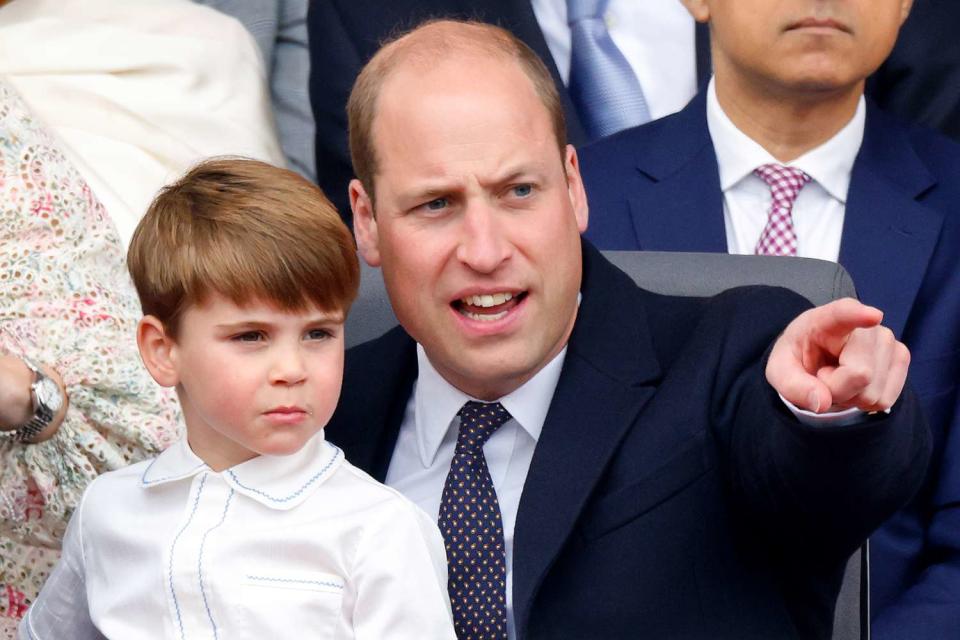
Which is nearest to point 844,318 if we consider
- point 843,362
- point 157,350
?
point 843,362

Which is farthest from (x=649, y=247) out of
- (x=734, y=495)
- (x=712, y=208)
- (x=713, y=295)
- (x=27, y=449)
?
(x=27, y=449)

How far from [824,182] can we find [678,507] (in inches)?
33.7

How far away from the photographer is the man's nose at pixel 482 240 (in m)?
1.68

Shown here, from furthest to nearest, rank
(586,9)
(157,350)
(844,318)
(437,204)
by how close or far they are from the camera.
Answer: (586,9)
(437,204)
(157,350)
(844,318)

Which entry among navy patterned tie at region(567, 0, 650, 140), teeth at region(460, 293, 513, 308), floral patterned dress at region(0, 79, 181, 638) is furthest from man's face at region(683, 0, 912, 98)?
floral patterned dress at region(0, 79, 181, 638)

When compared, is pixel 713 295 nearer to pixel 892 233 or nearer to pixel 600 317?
pixel 600 317

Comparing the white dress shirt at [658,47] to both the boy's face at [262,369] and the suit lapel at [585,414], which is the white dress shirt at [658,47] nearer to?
the suit lapel at [585,414]

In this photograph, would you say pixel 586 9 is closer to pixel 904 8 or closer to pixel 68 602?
pixel 904 8

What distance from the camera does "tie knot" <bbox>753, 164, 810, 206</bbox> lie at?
7.68 ft

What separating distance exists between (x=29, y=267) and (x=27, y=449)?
0.22 m

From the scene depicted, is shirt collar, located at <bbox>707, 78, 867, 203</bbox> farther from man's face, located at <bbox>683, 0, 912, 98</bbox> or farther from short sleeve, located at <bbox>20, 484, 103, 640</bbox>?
short sleeve, located at <bbox>20, 484, 103, 640</bbox>

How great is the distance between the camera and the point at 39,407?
5.78 ft

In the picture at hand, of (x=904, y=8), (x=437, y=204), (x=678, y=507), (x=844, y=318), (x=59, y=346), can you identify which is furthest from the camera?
(x=904, y=8)

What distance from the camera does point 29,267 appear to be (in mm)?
1892
